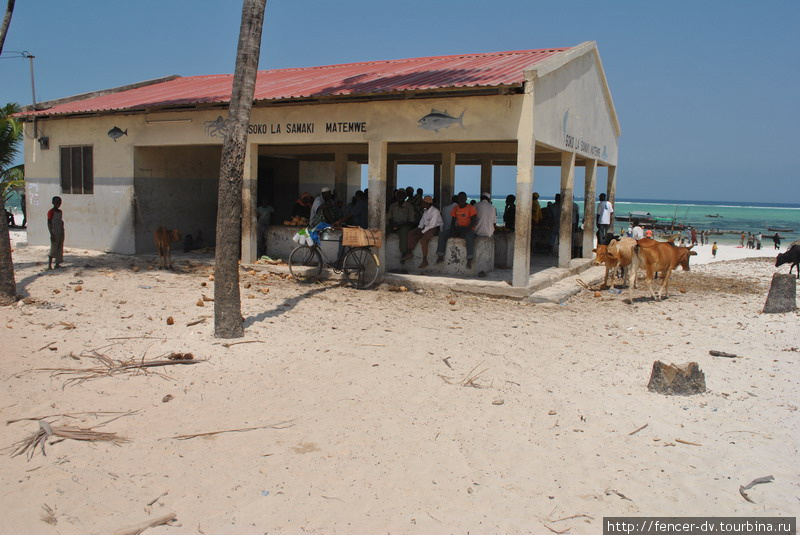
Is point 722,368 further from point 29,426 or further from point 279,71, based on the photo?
point 279,71

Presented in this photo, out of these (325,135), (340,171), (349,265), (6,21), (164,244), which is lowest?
(349,265)

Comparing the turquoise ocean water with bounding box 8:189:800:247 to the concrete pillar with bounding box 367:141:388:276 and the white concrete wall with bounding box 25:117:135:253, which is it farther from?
the white concrete wall with bounding box 25:117:135:253

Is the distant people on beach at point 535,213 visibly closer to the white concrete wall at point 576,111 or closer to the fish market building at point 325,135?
the fish market building at point 325,135

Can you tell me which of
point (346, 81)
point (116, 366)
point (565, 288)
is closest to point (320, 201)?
point (346, 81)

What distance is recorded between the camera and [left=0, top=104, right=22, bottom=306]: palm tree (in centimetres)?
911

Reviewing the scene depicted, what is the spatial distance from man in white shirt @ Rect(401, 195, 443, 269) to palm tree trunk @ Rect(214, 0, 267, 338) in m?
5.39

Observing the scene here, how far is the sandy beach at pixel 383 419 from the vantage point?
14.4ft

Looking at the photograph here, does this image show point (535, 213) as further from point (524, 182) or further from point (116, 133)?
point (116, 133)

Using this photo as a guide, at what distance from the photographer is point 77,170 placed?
51.9 ft

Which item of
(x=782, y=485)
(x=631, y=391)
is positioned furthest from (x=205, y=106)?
(x=782, y=485)

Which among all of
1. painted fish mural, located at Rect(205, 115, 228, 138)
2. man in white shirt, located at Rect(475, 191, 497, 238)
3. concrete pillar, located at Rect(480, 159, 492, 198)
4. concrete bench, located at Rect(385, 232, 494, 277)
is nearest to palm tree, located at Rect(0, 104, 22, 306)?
painted fish mural, located at Rect(205, 115, 228, 138)

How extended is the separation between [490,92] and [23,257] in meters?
11.0

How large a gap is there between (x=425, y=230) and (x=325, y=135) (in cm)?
271

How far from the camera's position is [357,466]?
493cm
